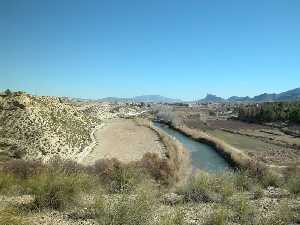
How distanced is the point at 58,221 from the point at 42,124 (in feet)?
169

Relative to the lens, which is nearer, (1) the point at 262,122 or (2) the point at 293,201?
(2) the point at 293,201

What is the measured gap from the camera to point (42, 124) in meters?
64.0

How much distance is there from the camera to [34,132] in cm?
5922

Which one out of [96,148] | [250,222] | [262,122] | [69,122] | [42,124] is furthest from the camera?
[262,122]

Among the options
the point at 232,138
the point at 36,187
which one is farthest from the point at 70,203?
the point at 232,138

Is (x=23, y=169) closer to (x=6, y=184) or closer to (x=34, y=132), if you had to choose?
(x=6, y=184)

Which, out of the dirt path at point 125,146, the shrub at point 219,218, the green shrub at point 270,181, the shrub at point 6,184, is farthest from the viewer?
the dirt path at point 125,146

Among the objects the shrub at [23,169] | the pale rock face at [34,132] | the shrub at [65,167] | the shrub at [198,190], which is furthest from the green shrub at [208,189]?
the pale rock face at [34,132]

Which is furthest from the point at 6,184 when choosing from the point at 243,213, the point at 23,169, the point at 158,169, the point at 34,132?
the point at 34,132

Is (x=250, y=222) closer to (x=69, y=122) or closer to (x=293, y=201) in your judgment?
(x=293, y=201)

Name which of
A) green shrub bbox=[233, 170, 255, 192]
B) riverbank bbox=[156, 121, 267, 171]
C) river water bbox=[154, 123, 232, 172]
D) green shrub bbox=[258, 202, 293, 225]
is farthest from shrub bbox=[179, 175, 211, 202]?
river water bbox=[154, 123, 232, 172]

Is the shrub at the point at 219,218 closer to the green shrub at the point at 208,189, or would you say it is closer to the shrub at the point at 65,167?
the green shrub at the point at 208,189

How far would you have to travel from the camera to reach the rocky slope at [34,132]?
53.8m

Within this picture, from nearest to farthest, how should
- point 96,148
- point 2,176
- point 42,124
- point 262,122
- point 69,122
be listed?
point 2,176, point 42,124, point 96,148, point 69,122, point 262,122
